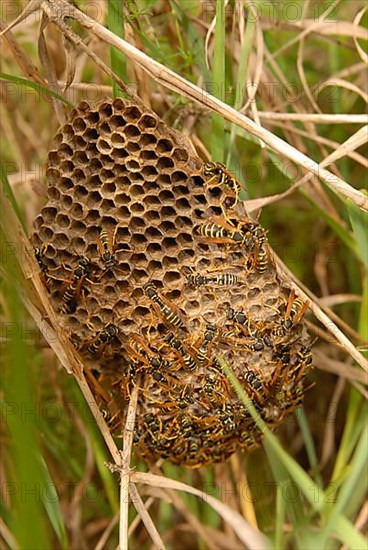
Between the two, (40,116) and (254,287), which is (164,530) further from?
(40,116)

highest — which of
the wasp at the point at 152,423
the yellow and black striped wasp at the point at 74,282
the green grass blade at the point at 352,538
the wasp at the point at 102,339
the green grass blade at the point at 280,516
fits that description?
the yellow and black striped wasp at the point at 74,282

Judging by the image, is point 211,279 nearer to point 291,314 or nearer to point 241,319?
point 241,319

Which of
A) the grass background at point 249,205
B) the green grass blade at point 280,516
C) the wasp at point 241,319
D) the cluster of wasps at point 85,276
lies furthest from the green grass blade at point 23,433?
the green grass blade at point 280,516

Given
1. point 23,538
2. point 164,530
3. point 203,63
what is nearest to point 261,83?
point 203,63

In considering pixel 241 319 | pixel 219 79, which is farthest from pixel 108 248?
pixel 219 79

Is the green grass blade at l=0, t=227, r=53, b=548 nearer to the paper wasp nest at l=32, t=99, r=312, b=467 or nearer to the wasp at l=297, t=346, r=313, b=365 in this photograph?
the paper wasp nest at l=32, t=99, r=312, b=467

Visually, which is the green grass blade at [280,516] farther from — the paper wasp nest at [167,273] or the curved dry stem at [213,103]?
the curved dry stem at [213,103]

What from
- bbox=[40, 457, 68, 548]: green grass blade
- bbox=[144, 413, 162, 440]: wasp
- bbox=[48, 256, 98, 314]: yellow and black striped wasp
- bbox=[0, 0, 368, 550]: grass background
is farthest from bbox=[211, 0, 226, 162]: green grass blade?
bbox=[40, 457, 68, 548]: green grass blade

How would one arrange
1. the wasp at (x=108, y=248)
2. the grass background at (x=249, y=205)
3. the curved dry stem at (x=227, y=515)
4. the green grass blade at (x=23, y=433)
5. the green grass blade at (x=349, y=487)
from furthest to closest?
the grass background at (x=249, y=205), the wasp at (x=108, y=248), the curved dry stem at (x=227, y=515), the green grass blade at (x=349, y=487), the green grass blade at (x=23, y=433)
